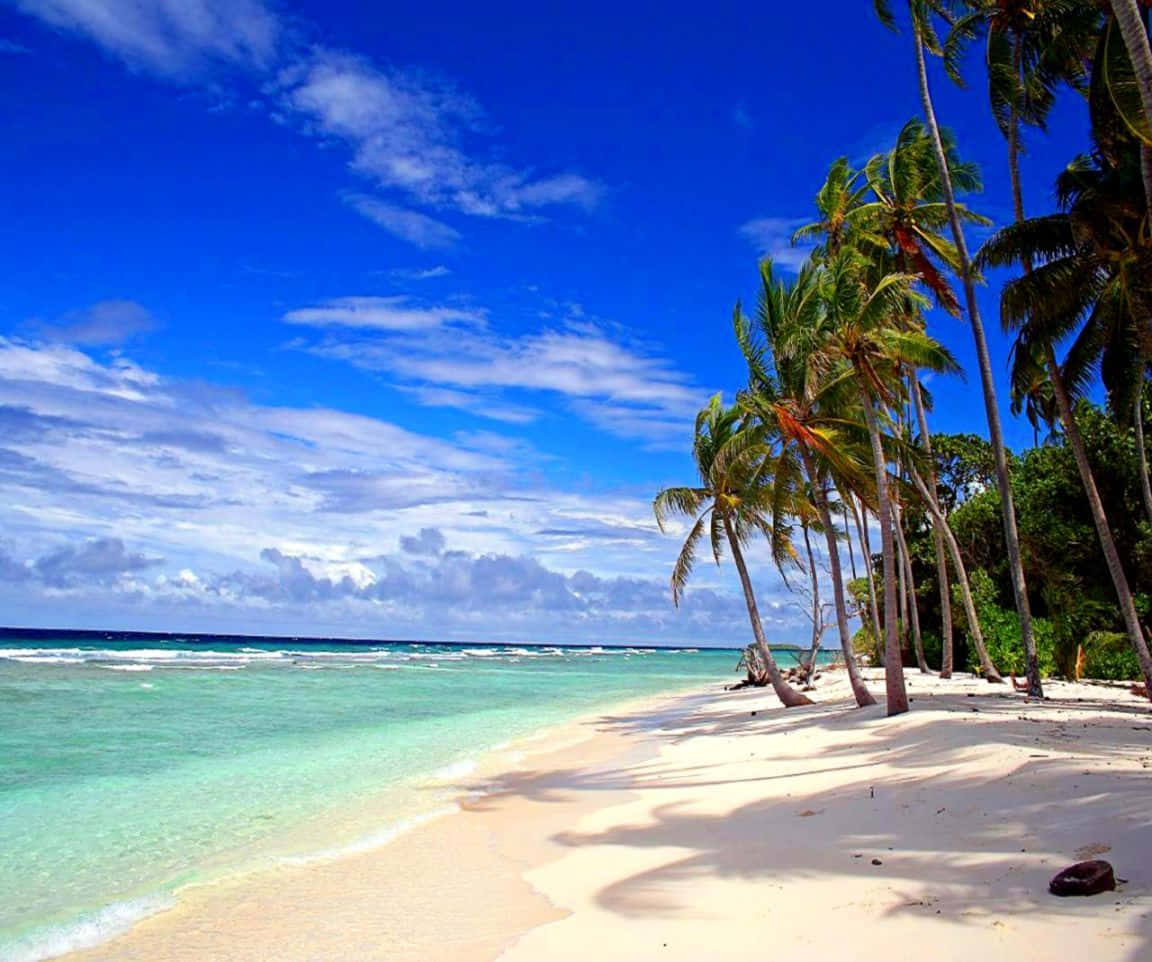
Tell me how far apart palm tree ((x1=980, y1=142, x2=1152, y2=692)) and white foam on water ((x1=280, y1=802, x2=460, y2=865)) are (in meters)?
11.4

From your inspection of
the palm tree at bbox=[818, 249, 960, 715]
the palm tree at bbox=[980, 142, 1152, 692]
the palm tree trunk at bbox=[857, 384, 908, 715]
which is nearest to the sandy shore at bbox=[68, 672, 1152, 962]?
the palm tree trunk at bbox=[857, 384, 908, 715]

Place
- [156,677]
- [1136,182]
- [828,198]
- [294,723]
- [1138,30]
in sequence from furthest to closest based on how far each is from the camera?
[156,677], [828,198], [294,723], [1136,182], [1138,30]

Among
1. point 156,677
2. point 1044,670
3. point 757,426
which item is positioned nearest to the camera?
point 757,426

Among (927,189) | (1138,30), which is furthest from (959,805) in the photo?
(927,189)

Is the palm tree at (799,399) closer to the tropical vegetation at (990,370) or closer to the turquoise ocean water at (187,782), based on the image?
the tropical vegetation at (990,370)

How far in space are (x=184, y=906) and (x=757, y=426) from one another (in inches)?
564

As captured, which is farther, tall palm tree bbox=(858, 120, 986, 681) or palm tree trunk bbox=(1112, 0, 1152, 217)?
tall palm tree bbox=(858, 120, 986, 681)

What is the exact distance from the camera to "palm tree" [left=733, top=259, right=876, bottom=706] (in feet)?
51.8

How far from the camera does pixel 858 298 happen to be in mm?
15156

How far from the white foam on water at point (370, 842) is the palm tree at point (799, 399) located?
8909 mm

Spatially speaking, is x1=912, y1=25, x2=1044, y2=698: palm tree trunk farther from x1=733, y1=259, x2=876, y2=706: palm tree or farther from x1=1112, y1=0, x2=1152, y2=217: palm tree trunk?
x1=1112, y1=0, x2=1152, y2=217: palm tree trunk

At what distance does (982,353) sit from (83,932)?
16474mm

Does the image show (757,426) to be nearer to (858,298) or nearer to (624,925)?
(858,298)

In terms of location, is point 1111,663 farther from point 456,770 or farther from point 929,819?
point 929,819
